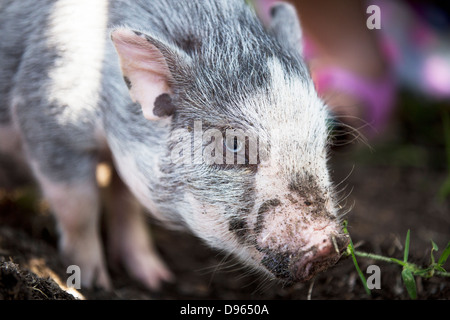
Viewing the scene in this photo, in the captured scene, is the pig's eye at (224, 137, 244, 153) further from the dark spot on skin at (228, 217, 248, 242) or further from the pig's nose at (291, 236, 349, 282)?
the pig's nose at (291, 236, 349, 282)

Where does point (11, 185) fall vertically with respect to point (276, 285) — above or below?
above

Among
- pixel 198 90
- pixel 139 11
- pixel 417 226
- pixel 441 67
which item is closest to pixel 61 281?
pixel 198 90

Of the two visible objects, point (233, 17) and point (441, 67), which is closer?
point (233, 17)

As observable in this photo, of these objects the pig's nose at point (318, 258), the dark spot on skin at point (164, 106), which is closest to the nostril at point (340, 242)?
the pig's nose at point (318, 258)

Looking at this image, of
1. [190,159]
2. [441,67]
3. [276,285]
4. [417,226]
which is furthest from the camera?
[441,67]

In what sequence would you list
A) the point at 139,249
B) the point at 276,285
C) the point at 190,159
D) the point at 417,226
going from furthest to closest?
the point at 417,226
the point at 139,249
the point at 276,285
the point at 190,159

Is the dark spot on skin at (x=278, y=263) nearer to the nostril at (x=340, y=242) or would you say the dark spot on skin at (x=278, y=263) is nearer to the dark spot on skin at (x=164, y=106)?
the nostril at (x=340, y=242)

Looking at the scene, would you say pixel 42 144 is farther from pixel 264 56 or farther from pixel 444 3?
pixel 444 3
